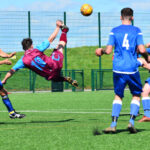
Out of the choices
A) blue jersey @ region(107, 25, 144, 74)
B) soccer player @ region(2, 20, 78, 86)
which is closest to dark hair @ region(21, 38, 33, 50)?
soccer player @ region(2, 20, 78, 86)

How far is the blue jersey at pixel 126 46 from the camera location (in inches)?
305

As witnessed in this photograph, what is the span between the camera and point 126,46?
774 centimetres

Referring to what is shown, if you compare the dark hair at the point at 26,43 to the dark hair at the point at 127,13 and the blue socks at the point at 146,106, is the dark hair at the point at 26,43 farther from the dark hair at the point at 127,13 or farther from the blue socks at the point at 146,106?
the dark hair at the point at 127,13

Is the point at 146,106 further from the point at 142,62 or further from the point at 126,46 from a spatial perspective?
the point at 126,46

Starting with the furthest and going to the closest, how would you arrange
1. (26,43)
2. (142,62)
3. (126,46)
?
(26,43) < (142,62) < (126,46)

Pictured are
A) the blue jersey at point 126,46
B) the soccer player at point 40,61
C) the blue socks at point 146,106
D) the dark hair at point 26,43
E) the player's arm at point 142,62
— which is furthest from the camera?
the dark hair at point 26,43

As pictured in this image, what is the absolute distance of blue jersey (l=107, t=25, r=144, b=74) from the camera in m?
7.75

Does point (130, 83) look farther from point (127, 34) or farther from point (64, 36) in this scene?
point (64, 36)

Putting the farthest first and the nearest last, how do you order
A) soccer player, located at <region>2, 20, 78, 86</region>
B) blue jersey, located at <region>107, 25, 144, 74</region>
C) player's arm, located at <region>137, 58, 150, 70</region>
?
soccer player, located at <region>2, 20, 78, 86</region>, player's arm, located at <region>137, 58, 150, 70</region>, blue jersey, located at <region>107, 25, 144, 74</region>

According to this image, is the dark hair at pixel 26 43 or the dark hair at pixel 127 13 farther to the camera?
→ the dark hair at pixel 26 43

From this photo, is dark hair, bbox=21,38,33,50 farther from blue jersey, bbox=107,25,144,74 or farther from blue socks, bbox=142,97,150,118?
blue jersey, bbox=107,25,144,74

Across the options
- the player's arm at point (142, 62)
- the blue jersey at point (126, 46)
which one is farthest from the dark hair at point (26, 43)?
the blue jersey at point (126, 46)

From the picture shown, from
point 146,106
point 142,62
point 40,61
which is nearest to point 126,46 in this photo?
point 142,62

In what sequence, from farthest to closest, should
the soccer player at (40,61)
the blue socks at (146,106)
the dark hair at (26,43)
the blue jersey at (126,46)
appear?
the dark hair at (26,43) < the soccer player at (40,61) < the blue socks at (146,106) < the blue jersey at (126,46)
